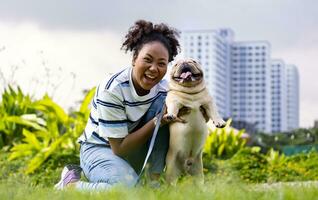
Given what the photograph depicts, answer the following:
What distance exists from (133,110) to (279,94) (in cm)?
8598

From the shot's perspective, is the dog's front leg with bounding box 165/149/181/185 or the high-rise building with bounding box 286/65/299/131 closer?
the dog's front leg with bounding box 165/149/181/185

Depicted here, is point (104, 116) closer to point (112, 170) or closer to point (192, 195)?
point (112, 170)

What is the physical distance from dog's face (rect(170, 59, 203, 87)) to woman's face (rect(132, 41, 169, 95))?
143 mm

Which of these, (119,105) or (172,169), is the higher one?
(119,105)

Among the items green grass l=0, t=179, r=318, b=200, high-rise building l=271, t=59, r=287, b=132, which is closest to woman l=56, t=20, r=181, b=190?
green grass l=0, t=179, r=318, b=200

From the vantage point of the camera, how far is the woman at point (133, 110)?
12.9ft

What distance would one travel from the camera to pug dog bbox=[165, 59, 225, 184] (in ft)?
12.3

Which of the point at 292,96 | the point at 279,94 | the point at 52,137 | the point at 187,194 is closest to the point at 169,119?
the point at 187,194

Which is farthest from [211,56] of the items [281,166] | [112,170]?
[112,170]

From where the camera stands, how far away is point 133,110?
405 cm

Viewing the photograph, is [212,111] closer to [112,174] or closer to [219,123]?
[219,123]

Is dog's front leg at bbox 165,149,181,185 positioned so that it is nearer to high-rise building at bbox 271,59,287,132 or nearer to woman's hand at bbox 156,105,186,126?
woman's hand at bbox 156,105,186,126

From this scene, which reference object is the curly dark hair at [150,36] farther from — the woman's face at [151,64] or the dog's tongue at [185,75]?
the dog's tongue at [185,75]

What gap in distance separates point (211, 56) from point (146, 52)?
74.7 m
